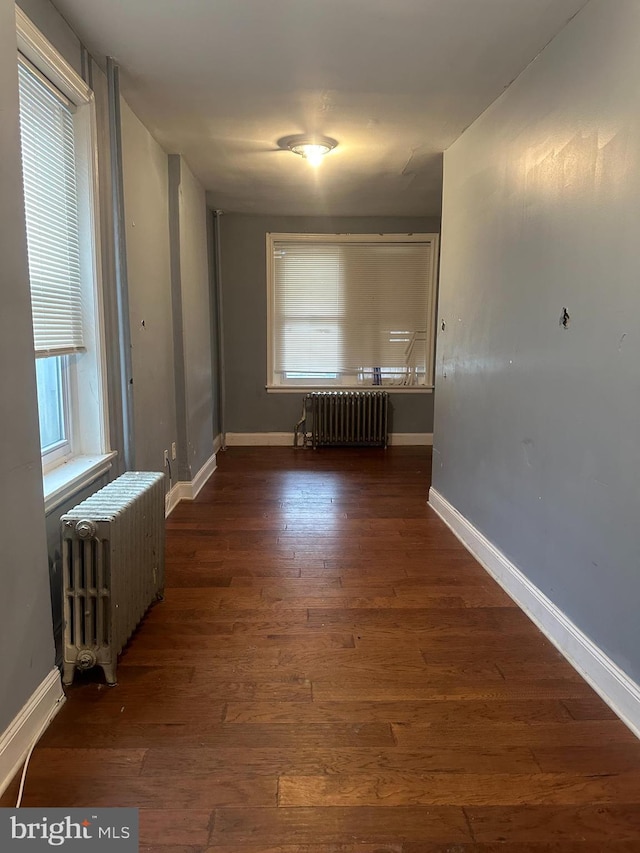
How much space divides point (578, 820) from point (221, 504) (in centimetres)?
301

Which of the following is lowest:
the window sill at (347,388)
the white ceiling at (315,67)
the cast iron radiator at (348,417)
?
the cast iron radiator at (348,417)

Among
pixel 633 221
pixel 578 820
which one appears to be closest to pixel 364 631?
pixel 578 820

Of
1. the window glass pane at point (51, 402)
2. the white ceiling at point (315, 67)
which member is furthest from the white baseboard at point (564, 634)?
the white ceiling at point (315, 67)

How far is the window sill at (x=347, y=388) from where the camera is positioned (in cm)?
607

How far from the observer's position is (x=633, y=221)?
174 centimetres

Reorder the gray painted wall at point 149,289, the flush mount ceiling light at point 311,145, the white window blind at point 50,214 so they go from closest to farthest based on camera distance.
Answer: the white window blind at point 50,214 → the gray painted wall at point 149,289 → the flush mount ceiling light at point 311,145

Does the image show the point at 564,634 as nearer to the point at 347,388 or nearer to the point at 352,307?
the point at 347,388

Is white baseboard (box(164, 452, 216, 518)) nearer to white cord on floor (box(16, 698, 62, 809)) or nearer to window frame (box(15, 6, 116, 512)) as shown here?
window frame (box(15, 6, 116, 512))

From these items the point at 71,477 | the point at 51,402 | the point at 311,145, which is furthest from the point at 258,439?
the point at 71,477

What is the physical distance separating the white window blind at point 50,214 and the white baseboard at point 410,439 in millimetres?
4205

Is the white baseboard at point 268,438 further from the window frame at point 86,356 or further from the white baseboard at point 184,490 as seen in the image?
the window frame at point 86,356

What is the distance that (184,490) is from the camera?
13.5 ft

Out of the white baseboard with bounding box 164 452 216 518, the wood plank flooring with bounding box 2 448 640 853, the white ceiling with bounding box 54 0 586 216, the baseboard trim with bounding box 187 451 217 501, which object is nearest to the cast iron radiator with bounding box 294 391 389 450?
the baseboard trim with bounding box 187 451 217 501

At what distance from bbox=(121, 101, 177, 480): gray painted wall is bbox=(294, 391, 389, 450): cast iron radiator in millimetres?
2256
